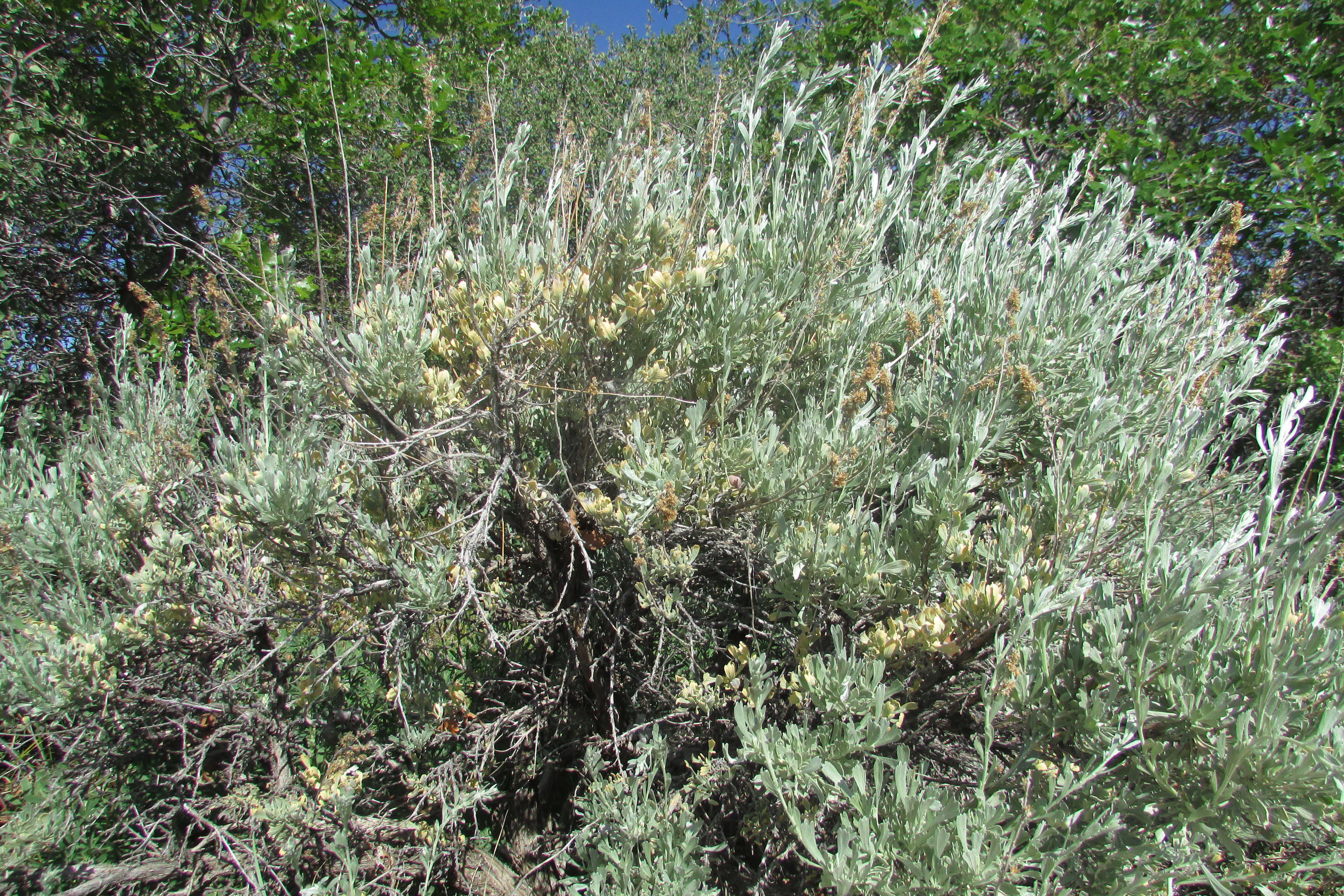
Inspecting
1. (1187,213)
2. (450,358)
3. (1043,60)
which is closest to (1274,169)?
(1187,213)

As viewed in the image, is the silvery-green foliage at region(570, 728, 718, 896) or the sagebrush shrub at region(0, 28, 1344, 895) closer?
the sagebrush shrub at region(0, 28, 1344, 895)

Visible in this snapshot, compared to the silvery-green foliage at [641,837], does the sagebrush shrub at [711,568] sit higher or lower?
higher

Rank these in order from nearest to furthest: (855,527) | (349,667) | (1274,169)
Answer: (855,527)
(349,667)
(1274,169)

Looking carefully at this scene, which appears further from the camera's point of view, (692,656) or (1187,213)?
(1187,213)

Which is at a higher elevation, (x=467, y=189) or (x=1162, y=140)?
(x=1162, y=140)

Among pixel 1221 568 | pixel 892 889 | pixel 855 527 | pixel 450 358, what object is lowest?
pixel 892 889

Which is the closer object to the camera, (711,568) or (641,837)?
(641,837)

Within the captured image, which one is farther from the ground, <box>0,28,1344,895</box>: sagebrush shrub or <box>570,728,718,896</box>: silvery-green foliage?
<box>0,28,1344,895</box>: sagebrush shrub

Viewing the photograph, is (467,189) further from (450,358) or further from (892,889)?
(892,889)

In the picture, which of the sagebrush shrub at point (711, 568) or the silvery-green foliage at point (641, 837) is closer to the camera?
the sagebrush shrub at point (711, 568)

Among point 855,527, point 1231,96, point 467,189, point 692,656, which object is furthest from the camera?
point 1231,96

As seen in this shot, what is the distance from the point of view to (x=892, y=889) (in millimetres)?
1512

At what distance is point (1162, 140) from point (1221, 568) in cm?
297

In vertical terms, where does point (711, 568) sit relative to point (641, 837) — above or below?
above
